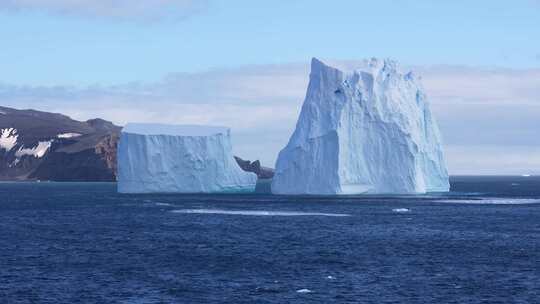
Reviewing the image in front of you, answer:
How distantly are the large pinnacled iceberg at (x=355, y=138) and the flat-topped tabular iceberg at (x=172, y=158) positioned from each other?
536 inches

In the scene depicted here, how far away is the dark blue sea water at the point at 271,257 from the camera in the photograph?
33594mm

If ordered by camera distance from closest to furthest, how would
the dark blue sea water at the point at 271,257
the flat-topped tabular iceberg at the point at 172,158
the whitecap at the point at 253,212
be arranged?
the dark blue sea water at the point at 271,257
the whitecap at the point at 253,212
the flat-topped tabular iceberg at the point at 172,158

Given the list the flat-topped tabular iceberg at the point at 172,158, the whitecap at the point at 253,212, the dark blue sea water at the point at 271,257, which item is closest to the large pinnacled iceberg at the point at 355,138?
the dark blue sea water at the point at 271,257

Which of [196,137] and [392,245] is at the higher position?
[196,137]

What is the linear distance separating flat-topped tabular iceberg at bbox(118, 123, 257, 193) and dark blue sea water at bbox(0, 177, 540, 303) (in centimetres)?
2476

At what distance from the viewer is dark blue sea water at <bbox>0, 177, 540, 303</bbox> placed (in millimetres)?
33594

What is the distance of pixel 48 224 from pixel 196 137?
38.5 meters

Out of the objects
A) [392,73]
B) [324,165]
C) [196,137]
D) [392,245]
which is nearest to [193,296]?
[392,245]

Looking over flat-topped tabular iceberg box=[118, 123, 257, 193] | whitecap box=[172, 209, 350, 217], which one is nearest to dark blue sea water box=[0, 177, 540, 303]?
whitecap box=[172, 209, 350, 217]

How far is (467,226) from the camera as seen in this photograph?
62906mm

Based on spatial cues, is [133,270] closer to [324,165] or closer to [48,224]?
[48,224]

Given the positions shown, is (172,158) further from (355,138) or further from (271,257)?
(271,257)

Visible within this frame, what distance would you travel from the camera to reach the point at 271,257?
4403cm

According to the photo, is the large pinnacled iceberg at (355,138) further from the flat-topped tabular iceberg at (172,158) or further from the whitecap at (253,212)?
the flat-topped tabular iceberg at (172,158)
